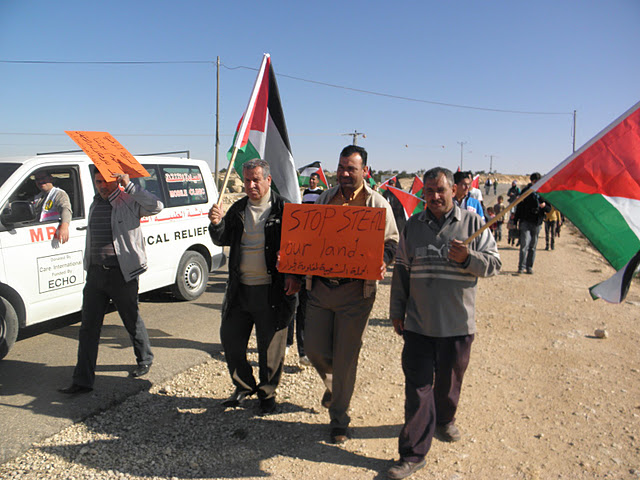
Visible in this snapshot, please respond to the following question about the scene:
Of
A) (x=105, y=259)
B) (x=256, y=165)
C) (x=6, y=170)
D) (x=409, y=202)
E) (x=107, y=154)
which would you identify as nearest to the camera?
(x=256, y=165)

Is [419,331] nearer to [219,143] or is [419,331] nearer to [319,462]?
[319,462]

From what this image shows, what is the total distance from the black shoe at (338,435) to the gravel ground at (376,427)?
0.22ft

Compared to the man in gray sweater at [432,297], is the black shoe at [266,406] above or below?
below

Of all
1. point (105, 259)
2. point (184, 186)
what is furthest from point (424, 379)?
point (184, 186)

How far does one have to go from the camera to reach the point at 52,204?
5.24m

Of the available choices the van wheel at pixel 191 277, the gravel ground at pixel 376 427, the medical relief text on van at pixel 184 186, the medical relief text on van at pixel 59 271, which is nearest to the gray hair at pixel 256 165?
the gravel ground at pixel 376 427

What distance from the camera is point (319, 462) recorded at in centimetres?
323

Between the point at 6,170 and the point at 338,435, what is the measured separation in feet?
14.4

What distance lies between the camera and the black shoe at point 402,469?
119 inches

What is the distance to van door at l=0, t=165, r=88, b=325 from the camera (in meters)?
4.82

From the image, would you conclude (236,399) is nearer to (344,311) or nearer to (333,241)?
(344,311)

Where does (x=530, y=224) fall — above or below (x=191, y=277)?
above

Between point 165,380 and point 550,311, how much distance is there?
5633 mm

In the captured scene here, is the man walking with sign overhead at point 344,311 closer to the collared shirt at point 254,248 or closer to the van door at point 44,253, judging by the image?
the collared shirt at point 254,248
